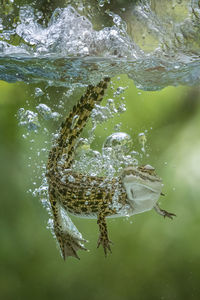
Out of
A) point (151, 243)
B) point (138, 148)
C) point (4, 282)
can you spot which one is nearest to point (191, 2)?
point (138, 148)

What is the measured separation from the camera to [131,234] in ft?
19.9

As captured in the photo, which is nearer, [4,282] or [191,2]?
[191,2]

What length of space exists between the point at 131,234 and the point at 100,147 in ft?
Answer: 6.92

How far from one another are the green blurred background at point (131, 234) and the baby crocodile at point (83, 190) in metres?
1.93

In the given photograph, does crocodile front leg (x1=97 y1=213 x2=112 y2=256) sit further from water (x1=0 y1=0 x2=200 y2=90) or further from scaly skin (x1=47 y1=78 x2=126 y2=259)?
water (x1=0 y1=0 x2=200 y2=90)

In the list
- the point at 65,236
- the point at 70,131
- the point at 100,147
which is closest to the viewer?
the point at 70,131

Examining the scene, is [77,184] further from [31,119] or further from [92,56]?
[31,119]

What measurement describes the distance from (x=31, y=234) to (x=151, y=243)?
1643mm

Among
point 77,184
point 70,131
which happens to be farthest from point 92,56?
point 77,184

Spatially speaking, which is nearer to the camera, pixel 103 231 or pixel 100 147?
pixel 103 231

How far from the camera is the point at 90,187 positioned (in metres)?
3.01

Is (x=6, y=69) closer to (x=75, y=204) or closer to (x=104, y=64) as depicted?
(x=104, y=64)

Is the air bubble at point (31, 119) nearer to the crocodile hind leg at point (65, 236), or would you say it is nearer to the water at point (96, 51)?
the water at point (96, 51)

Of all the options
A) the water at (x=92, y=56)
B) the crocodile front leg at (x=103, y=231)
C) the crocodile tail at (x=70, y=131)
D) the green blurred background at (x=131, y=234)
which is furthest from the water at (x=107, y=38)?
the green blurred background at (x=131, y=234)
